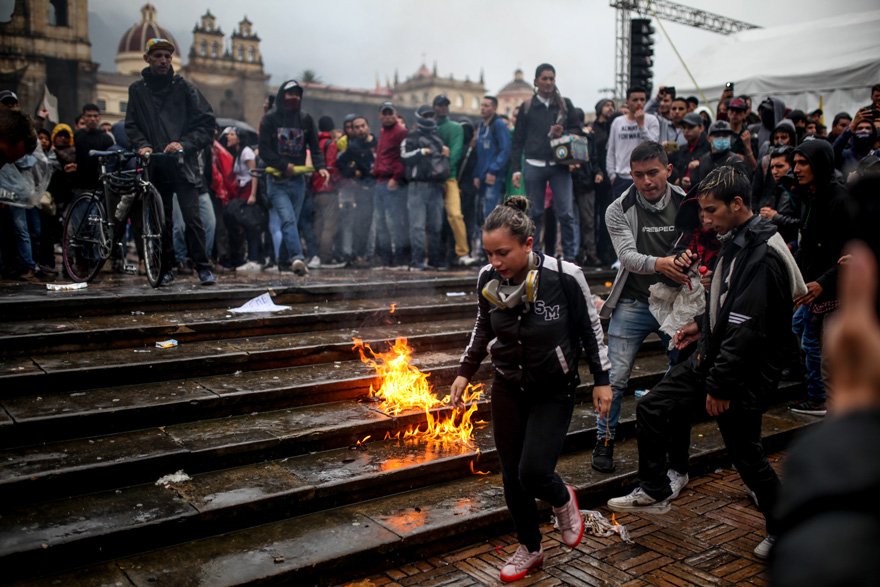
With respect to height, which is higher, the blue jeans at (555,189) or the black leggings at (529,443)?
the blue jeans at (555,189)

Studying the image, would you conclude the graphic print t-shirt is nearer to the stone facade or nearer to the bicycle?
the bicycle

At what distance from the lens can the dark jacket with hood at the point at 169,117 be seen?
786cm

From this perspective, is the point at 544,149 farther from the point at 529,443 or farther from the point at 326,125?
the point at 529,443

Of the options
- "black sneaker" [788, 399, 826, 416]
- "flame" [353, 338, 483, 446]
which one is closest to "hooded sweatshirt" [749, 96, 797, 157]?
"black sneaker" [788, 399, 826, 416]

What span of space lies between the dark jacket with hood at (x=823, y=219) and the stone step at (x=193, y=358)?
3.29 meters

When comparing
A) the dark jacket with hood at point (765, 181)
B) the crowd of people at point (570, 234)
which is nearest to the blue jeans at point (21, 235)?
the crowd of people at point (570, 234)

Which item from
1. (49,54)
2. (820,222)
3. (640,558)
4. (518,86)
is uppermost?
(518,86)

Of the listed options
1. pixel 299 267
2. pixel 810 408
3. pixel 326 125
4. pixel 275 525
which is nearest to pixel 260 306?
pixel 299 267

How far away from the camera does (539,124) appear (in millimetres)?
9773

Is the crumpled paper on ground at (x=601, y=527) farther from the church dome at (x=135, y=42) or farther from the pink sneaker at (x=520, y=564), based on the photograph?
the church dome at (x=135, y=42)

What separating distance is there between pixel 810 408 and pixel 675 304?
2.99m

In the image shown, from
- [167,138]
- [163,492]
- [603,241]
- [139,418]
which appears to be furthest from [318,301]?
[603,241]

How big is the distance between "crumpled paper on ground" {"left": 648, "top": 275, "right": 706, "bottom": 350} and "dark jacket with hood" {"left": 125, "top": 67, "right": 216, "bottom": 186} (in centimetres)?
530

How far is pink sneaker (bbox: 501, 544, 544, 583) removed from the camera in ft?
13.6
